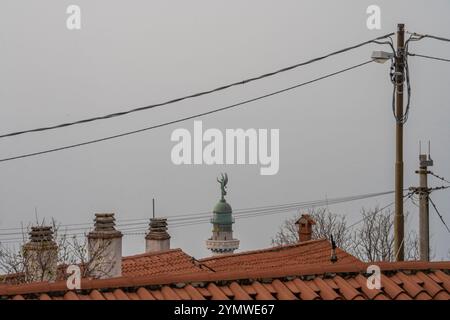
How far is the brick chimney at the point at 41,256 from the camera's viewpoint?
73.1ft

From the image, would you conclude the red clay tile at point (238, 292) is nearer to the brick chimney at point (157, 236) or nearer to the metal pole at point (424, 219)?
the metal pole at point (424, 219)

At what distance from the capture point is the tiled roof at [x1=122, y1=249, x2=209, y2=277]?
24.0 meters

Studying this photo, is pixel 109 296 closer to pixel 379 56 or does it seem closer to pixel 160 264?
pixel 379 56

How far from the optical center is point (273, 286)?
1091 centimetres

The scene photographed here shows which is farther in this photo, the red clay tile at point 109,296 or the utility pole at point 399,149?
the utility pole at point 399,149

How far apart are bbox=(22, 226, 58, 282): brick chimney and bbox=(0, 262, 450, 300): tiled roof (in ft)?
39.9

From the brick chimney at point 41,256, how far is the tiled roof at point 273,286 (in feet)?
39.9

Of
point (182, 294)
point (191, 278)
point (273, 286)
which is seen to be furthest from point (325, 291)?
point (182, 294)

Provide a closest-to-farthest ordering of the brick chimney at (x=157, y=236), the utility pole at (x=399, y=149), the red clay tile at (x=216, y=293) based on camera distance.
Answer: the red clay tile at (x=216, y=293)
the utility pole at (x=399, y=149)
the brick chimney at (x=157, y=236)

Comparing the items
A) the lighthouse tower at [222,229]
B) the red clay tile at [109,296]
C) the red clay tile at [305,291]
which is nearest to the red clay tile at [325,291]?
the red clay tile at [305,291]

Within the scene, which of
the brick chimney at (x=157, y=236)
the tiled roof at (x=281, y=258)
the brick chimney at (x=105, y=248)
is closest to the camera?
the brick chimney at (x=105, y=248)

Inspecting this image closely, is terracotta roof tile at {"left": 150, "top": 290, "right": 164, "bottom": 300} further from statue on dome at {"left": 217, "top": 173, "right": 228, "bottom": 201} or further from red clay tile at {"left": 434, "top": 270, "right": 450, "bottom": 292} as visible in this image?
statue on dome at {"left": 217, "top": 173, "right": 228, "bottom": 201}

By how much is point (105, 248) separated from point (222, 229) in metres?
31.0
